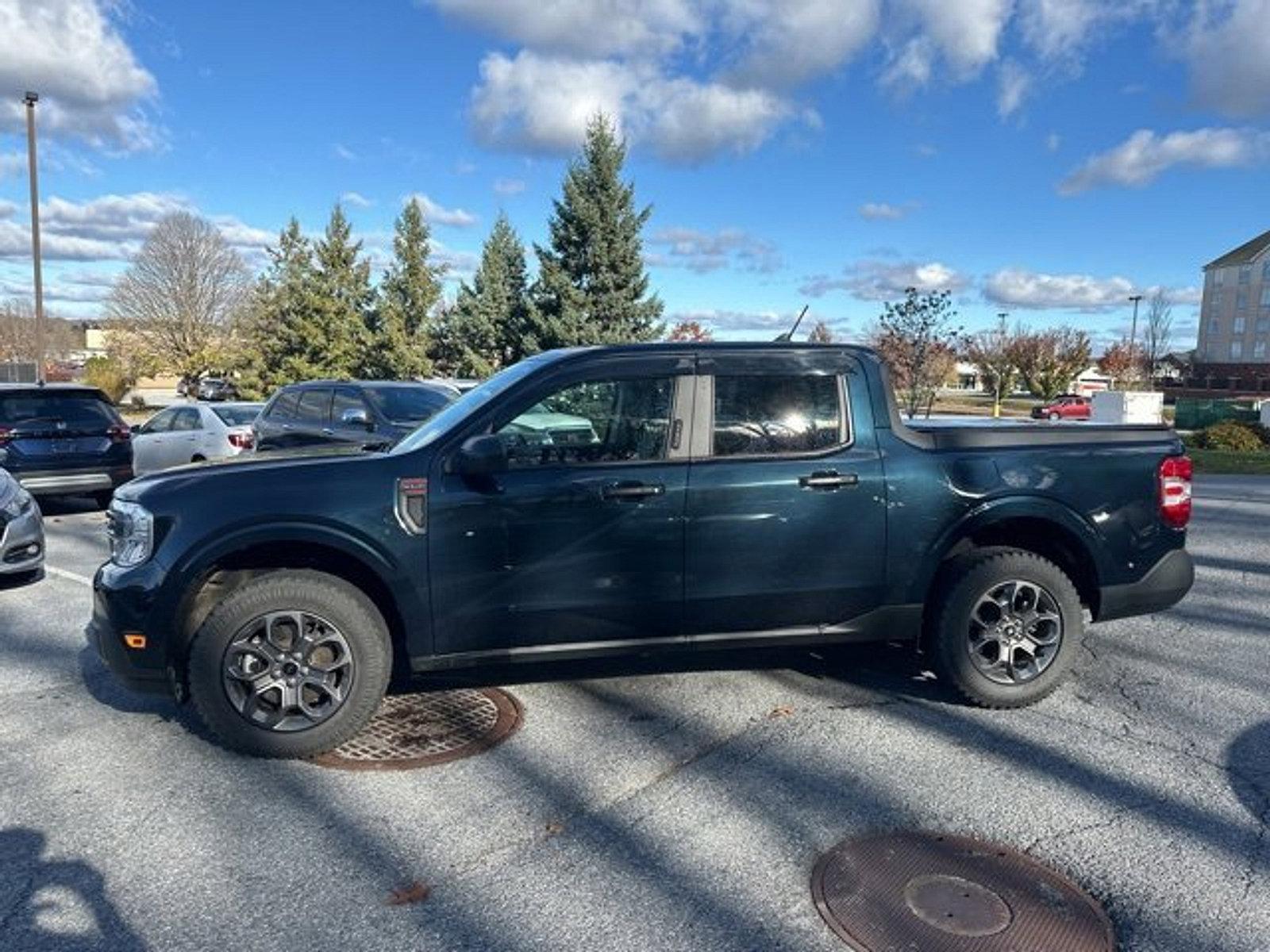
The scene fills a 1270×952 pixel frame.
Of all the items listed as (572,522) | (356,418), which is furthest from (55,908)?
(356,418)

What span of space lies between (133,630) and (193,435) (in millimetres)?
9810

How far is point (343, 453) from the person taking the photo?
4.24m

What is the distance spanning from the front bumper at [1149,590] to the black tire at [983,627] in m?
0.22

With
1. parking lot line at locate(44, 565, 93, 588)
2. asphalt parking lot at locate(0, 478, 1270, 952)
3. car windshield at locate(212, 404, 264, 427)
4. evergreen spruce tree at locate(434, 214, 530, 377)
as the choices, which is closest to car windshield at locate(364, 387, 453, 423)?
car windshield at locate(212, 404, 264, 427)

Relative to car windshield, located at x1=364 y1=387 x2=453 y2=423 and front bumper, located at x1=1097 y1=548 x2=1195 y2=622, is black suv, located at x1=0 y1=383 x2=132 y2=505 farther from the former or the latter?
front bumper, located at x1=1097 y1=548 x2=1195 y2=622

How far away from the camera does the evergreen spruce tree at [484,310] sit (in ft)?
125

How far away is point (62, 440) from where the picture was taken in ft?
34.5

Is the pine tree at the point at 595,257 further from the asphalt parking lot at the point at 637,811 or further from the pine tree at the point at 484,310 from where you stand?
the asphalt parking lot at the point at 637,811

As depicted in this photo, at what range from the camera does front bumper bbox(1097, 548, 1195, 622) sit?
4590 mm

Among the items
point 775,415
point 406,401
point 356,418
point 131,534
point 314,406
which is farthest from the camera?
point 314,406

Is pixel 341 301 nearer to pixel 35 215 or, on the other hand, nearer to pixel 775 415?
pixel 35 215

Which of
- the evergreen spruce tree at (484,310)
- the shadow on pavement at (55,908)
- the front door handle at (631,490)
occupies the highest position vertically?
the evergreen spruce tree at (484,310)

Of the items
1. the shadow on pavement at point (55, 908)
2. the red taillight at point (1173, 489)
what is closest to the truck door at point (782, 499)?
the red taillight at point (1173, 489)

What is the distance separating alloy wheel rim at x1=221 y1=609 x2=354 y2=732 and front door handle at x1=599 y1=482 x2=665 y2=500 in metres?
1.30
